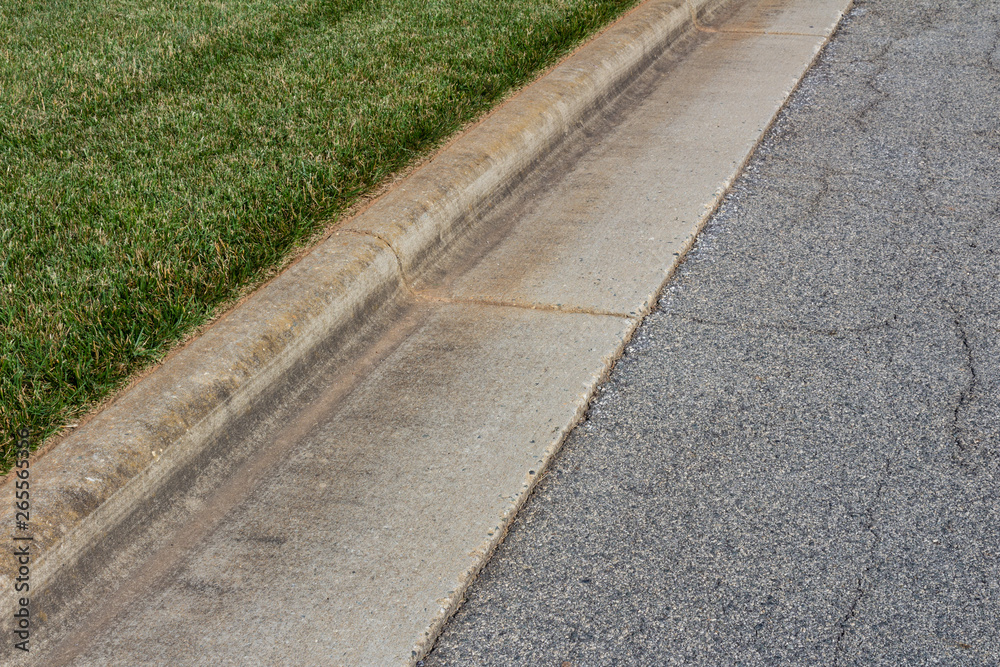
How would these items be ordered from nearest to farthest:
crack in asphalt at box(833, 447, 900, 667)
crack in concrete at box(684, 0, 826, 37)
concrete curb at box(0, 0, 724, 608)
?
crack in asphalt at box(833, 447, 900, 667) < concrete curb at box(0, 0, 724, 608) < crack in concrete at box(684, 0, 826, 37)

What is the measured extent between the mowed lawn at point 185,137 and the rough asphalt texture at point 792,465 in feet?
4.41

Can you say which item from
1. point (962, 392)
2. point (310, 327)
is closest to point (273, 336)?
point (310, 327)

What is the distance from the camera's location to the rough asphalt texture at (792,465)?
1994mm

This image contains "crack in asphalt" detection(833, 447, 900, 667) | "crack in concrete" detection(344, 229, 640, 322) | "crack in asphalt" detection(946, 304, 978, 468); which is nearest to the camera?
"crack in asphalt" detection(833, 447, 900, 667)

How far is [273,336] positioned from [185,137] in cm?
171

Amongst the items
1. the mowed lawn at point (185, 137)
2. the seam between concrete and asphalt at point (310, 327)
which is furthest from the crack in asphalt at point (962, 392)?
the mowed lawn at point (185, 137)

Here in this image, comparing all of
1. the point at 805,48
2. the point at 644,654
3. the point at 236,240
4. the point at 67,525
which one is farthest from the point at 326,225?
the point at 805,48

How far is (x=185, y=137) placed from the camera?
161 inches

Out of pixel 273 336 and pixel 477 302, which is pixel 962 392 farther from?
pixel 273 336

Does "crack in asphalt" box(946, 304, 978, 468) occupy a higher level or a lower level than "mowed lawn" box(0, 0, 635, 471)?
lower

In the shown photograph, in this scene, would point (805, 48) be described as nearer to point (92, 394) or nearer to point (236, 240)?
point (236, 240)

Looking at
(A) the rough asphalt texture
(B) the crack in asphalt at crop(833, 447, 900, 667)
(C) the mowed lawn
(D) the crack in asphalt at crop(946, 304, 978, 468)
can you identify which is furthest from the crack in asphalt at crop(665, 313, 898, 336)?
(C) the mowed lawn

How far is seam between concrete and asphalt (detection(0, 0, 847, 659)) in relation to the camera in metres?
2.24

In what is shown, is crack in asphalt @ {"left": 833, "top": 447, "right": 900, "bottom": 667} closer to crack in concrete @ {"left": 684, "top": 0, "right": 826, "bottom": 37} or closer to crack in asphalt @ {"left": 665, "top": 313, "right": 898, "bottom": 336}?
crack in asphalt @ {"left": 665, "top": 313, "right": 898, "bottom": 336}
